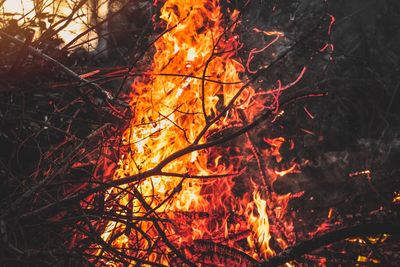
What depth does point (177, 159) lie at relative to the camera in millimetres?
5020

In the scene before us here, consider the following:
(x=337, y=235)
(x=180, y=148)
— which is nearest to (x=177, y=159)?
(x=180, y=148)

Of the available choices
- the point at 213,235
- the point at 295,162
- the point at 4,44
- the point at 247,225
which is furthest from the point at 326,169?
the point at 4,44

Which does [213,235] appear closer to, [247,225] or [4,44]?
[247,225]

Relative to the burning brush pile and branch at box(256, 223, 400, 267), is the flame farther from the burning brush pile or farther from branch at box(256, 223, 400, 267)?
branch at box(256, 223, 400, 267)

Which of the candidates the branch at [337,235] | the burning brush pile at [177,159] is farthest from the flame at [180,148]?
the branch at [337,235]

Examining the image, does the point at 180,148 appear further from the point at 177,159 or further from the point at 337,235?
the point at 337,235

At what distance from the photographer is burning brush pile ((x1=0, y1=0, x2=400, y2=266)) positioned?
3.11 meters

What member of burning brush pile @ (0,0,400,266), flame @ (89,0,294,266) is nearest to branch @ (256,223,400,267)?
burning brush pile @ (0,0,400,266)

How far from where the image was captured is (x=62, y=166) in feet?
12.3

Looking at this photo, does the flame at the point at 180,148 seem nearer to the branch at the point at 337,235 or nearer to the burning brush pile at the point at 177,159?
the burning brush pile at the point at 177,159

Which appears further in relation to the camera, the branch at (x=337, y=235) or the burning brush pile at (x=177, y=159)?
the burning brush pile at (x=177, y=159)

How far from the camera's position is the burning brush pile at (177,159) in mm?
3107

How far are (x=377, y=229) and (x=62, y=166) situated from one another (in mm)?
3188

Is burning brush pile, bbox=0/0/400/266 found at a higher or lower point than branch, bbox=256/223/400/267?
higher
